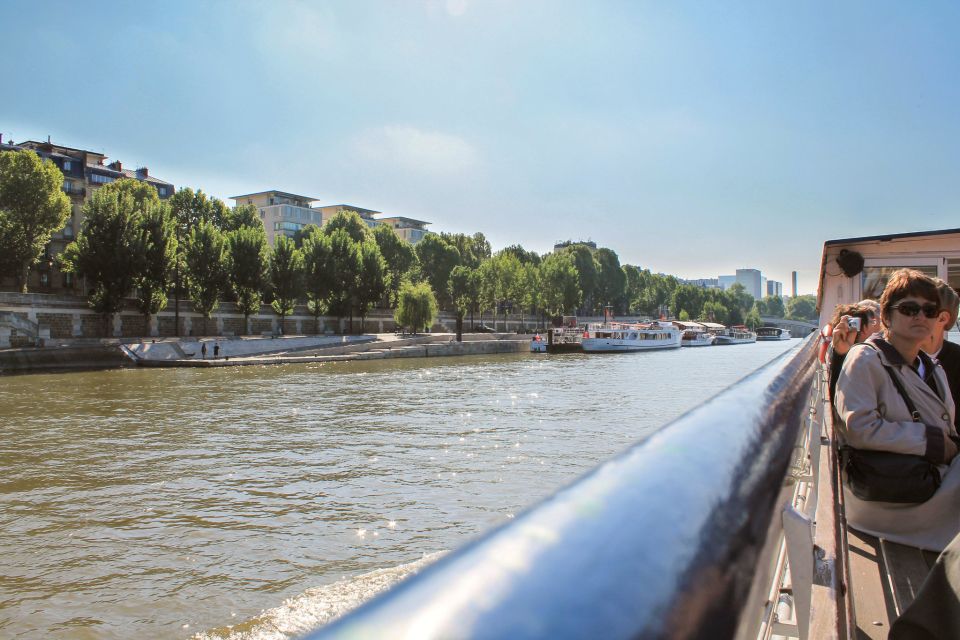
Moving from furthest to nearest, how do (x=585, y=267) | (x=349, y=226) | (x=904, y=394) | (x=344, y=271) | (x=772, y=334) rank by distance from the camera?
(x=772, y=334), (x=585, y=267), (x=349, y=226), (x=344, y=271), (x=904, y=394)

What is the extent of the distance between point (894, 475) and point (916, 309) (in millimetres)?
823

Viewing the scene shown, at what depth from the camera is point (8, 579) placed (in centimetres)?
617

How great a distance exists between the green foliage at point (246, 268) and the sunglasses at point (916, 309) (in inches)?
1816

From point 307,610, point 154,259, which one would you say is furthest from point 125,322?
point 307,610

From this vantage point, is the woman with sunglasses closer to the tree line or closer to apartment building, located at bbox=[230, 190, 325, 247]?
the tree line

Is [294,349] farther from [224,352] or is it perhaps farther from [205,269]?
[205,269]

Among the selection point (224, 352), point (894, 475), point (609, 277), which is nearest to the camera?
point (894, 475)

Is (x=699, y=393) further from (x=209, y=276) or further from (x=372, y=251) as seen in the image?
(x=372, y=251)

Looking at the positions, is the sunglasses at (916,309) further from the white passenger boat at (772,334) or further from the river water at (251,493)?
the white passenger boat at (772,334)

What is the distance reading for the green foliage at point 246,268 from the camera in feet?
151

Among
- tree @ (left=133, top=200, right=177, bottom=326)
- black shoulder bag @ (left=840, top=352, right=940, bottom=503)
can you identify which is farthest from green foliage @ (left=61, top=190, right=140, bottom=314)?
black shoulder bag @ (left=840, top=352, right=940, bottom=503)

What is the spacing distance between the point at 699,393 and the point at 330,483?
15.8m

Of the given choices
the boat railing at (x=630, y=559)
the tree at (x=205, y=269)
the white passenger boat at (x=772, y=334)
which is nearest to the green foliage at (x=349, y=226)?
the tree at (x=205, y=269)

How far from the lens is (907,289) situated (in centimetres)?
337
